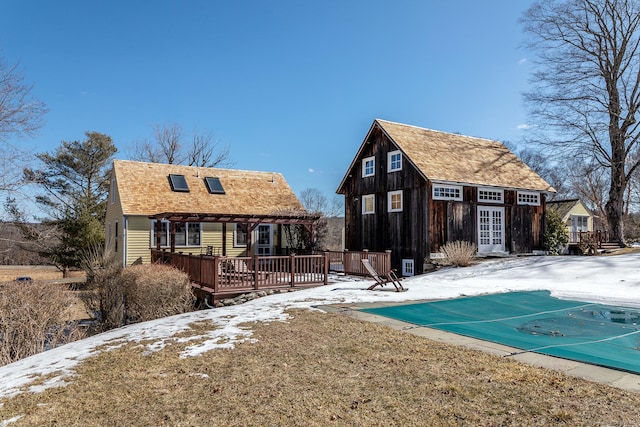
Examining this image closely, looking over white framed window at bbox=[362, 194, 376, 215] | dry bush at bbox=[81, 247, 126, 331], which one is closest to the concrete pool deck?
dry bush at bbox=[81, 247, 126, 331]

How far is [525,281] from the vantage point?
13.8 metres

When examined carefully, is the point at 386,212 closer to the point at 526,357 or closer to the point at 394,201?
the point at 394,201

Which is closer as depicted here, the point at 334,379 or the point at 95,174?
the point at 334,379

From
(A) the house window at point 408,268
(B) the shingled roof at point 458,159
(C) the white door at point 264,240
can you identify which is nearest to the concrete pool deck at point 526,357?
(A) the house window at point 408,268

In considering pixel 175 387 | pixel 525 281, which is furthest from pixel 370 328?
pixel 525 281

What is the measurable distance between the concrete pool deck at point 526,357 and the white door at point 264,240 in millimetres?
14142

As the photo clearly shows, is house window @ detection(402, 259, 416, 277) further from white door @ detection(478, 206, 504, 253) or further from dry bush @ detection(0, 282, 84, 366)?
dry bush @ detection(0, 282, 84, 366)

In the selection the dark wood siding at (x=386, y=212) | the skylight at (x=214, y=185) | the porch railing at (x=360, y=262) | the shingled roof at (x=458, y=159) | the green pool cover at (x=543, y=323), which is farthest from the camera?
the skylight at (x=214, y=185)

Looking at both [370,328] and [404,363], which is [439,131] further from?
[404,363]

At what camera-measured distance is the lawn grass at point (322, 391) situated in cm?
400

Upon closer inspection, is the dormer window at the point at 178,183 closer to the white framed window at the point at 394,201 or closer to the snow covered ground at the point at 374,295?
the white framed window at the point at 394,201

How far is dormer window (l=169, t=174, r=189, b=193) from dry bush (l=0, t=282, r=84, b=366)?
42.2 ft

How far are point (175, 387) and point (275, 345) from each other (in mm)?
1907

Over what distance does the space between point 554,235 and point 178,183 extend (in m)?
20.2
